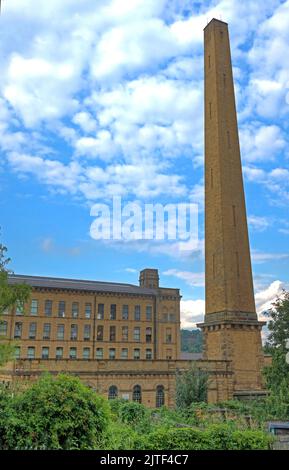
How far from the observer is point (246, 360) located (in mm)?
32688

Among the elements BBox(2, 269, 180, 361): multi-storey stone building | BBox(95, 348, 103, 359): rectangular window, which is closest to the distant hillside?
BBox(2, 269, 180, 361): multi-storey stone building

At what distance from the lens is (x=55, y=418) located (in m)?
8.60

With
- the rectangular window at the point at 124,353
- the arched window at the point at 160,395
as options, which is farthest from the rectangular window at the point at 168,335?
the arched window at the point at 160,395

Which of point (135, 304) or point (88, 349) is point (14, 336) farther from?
point (135, 304)

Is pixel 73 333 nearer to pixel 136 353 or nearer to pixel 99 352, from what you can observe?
pixel 99 352

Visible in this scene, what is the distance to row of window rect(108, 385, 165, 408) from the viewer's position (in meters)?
31.1

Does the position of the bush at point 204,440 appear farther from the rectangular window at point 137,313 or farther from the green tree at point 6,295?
the rectangular window at point 137,313

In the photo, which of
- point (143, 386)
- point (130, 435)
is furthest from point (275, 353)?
point (130, 435)

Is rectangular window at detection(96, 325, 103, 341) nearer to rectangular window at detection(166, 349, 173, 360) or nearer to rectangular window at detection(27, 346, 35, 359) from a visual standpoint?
rectangular window at detection(27, 346, 35, 359)

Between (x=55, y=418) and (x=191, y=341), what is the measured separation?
136m

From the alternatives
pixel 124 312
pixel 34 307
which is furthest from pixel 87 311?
pixel 34 307

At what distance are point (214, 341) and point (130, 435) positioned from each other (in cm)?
2414

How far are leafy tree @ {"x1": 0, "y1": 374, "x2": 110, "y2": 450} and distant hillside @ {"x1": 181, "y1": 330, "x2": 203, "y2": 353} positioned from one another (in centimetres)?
11843
